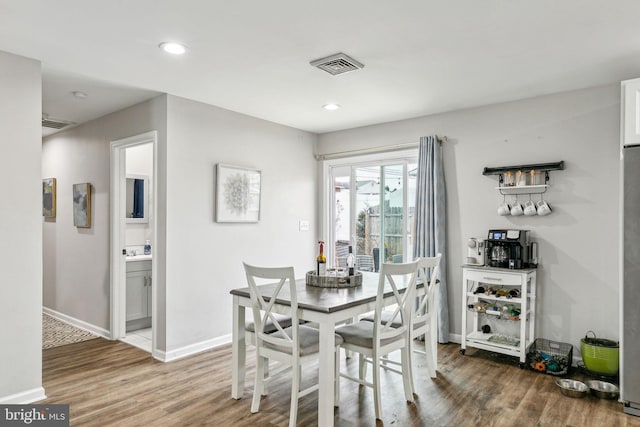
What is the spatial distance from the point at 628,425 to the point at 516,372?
94 centimetres

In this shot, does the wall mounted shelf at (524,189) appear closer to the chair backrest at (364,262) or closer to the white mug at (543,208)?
the white mug at (543,208)

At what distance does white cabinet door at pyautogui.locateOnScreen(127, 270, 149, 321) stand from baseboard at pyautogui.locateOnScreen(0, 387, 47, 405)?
5.51ft

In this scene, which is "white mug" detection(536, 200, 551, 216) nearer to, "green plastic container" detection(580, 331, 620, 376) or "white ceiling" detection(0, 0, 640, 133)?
"white ceiling" detection(0, 0, 640, 133)

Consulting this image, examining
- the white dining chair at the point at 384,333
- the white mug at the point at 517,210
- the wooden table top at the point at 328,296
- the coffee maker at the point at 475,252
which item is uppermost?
the white mug at the point at 517,210

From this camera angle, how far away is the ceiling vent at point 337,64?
289 cm

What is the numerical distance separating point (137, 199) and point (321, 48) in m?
3.61

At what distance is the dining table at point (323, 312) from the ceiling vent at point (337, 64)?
1.65 meters

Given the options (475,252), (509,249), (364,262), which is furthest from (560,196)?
(364,262)

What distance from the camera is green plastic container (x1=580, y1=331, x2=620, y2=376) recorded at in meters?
3.21

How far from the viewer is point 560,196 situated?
12.2 feet

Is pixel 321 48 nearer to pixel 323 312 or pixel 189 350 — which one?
pixel 323 312

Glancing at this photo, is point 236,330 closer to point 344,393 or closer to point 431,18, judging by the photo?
point 344,393

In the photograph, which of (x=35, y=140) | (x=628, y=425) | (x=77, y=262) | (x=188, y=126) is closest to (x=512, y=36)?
(x=628, y=425)

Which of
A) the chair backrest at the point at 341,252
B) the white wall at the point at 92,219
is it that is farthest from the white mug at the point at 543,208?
the white wall at the point at 92,219
